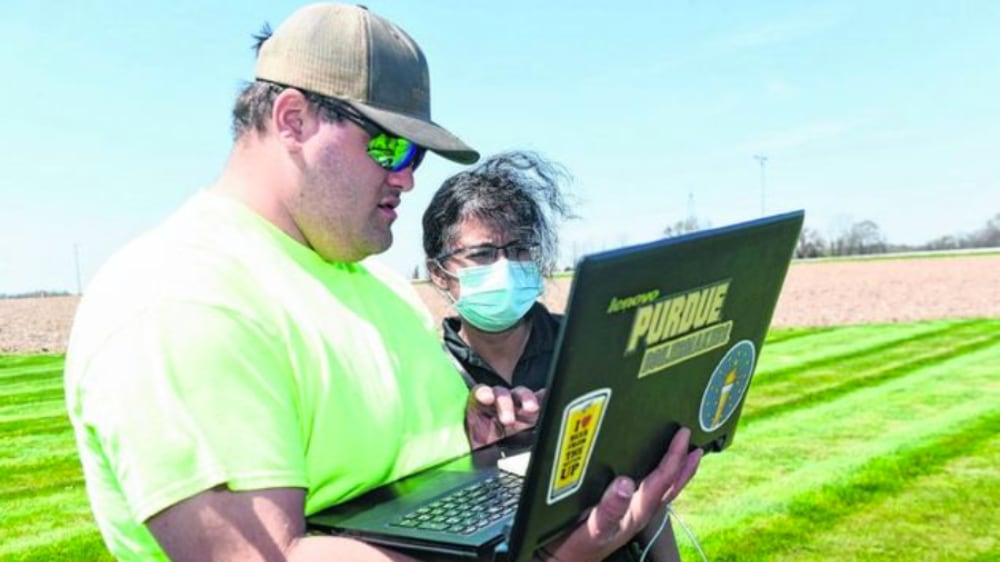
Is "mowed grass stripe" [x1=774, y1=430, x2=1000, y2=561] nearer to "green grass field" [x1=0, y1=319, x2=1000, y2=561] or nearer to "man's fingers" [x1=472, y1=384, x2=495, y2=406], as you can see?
"green grass field" [x1=0, y1=319, x2=1000, y2=561]

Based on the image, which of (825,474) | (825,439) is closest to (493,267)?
(825,474)

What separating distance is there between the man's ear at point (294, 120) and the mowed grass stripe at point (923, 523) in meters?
4.56

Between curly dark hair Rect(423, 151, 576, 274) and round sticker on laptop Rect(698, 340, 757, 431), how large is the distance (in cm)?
200

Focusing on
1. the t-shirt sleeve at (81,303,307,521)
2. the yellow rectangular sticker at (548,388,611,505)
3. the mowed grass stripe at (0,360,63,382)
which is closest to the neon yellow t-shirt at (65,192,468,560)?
the t-shirt sleeve at (81,303,307,521)

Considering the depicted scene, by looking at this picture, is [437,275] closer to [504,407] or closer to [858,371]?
[504,407]

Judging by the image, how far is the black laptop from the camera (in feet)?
4.81

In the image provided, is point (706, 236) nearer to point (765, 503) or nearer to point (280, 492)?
point (280, 492)

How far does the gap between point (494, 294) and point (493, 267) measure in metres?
0.11

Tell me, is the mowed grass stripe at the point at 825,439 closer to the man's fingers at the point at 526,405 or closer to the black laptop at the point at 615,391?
the man's fingers at the point at 526,405

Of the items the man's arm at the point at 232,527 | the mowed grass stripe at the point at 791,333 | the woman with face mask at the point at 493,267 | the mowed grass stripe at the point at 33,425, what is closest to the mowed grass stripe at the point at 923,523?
the woman with face mask at the point at 493,267

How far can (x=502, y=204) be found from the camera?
3977mm

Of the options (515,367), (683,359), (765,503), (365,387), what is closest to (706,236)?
(683,359)

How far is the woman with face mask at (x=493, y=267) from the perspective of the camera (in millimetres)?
3914

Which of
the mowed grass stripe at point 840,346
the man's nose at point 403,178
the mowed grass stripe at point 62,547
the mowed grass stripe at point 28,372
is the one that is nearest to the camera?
the man's nose at point 403,178
